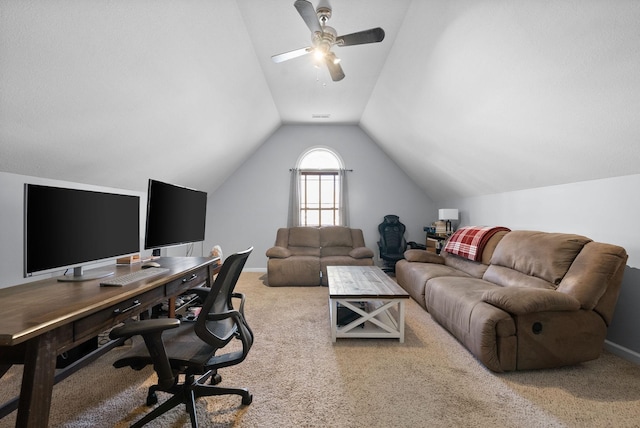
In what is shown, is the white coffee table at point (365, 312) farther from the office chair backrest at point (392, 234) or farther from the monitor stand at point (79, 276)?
the office chair backrest at point (392, 234)

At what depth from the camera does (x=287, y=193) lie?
5.84 metres

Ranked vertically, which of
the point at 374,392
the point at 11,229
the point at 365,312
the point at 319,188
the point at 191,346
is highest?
the point at 319,188

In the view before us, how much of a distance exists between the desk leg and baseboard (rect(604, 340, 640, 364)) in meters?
3.44

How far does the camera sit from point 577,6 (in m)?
1.62

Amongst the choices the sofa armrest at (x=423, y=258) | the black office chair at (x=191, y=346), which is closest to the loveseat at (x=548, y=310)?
the sofa armrest at (x=423, y=258)

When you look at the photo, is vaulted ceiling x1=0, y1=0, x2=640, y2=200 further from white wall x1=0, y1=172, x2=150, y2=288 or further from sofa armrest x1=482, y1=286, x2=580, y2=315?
sofa armrest x1=482, y1=286, x2=580, y2=315

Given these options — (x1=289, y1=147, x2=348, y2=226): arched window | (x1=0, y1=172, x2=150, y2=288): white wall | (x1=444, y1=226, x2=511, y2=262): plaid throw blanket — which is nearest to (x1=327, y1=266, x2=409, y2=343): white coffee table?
(x1=444, y1=226, x2=511, y2=262): plaid throw blanket

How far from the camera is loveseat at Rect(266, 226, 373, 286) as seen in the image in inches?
181

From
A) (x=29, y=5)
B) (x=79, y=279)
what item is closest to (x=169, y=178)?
(x=79, y=279)

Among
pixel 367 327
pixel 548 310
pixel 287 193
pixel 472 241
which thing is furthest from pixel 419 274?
pixel 287 193

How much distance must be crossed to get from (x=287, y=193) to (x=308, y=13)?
12.9ft

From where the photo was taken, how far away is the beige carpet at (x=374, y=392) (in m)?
1.60

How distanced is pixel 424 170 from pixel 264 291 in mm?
3212

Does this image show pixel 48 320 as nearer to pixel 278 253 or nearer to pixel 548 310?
pixel 548 310
